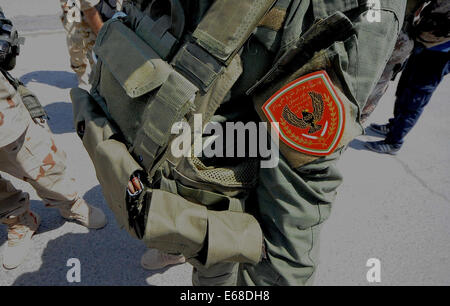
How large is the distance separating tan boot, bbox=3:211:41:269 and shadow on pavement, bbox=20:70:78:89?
2.10 m

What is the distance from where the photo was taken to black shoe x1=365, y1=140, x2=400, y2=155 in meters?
2.62

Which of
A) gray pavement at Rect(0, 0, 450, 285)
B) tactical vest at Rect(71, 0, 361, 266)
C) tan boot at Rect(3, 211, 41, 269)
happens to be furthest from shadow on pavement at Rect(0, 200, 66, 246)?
tactical vest at Rect(71, 0, 361, 266)

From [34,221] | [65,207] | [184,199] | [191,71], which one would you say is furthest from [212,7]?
[34,221]

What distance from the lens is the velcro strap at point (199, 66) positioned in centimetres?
72

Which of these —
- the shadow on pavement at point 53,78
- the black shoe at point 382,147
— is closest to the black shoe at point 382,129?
the black shoe at point 382,147

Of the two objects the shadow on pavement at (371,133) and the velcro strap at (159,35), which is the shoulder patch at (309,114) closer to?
the velcro strap at (159,35)

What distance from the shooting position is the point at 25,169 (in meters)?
1.43

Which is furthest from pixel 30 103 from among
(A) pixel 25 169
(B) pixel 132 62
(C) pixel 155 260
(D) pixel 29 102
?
(C) pixel 155 260

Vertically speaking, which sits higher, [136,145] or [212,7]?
[212,7]

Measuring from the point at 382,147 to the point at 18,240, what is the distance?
3.02m

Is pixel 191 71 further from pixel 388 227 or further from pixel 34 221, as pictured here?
pixel 388 227

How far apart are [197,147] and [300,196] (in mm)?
347

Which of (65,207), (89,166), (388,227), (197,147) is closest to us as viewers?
(197,147)

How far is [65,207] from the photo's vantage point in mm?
1750
